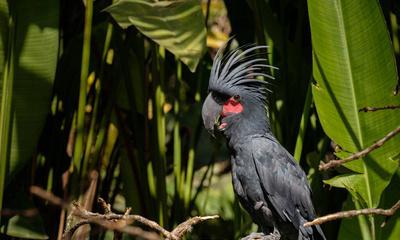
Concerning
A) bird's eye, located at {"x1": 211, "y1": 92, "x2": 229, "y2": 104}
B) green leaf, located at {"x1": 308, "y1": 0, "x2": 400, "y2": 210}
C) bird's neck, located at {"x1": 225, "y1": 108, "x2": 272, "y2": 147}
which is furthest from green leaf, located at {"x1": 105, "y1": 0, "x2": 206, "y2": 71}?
green leaf, located at {"x1": 308, "y1": 0, "x2": 400, "y2": 210}

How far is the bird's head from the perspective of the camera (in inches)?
76.2

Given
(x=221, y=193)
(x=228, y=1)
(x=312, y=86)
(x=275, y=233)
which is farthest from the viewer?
(x=221, y=193)

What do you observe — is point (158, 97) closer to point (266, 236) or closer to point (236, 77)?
point (236, 77)

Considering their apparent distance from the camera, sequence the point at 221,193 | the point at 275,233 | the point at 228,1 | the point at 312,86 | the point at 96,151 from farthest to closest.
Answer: the point at 221,193 → the point at 228,1 → the point at 96,151 → the point at 275,233 → the point at 312,86

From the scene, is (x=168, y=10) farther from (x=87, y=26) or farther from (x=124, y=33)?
(x=124, y=33)

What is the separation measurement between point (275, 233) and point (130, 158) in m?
0.59

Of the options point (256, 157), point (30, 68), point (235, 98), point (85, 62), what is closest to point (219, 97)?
point (235, 98)

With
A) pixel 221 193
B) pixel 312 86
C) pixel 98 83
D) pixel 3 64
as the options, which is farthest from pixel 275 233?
pixel 221 193

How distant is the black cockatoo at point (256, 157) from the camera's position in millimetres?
1920

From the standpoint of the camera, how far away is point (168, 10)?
6.19ft

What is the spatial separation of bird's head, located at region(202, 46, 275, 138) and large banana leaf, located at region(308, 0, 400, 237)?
19 centimetres

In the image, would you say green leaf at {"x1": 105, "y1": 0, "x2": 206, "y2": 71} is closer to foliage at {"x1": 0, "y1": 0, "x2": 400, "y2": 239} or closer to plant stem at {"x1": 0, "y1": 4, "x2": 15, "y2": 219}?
foliage at {"x1": 0, "y1": 0, "x2": 400, "y2": 239}

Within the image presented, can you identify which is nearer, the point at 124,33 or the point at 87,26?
the point at 87,26

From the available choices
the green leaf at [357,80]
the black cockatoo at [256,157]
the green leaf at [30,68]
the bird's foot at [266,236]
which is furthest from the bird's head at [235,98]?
the green leaf at [30,68]
